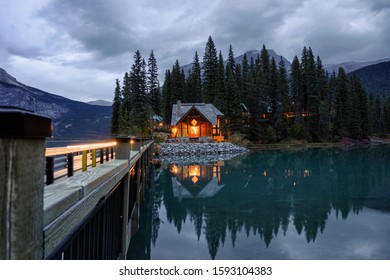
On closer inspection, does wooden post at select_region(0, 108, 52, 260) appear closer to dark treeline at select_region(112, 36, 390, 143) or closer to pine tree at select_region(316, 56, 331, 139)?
dark treeline at select_region(112, 36, 390, 143)

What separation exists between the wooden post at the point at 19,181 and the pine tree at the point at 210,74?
68682mm

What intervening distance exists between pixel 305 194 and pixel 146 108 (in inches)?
1698

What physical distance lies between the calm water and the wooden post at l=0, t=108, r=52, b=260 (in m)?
8.08

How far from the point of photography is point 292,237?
1076 cm

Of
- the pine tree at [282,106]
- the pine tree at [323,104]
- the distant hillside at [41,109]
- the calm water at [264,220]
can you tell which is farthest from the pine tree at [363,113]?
the distant hillside at [41,109]

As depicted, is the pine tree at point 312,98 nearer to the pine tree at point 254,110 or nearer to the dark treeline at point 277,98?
the dark treeline at point 277,98

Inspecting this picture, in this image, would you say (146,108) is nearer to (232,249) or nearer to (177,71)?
(177,71)

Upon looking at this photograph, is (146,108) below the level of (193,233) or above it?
above

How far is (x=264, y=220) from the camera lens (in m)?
12.6

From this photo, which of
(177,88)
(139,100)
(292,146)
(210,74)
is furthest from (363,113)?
(139,100)

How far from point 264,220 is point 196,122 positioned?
46833 mm

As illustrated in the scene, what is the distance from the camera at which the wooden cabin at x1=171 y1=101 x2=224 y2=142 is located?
57.8 metres

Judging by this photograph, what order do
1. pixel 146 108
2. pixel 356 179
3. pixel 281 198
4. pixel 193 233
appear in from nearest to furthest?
pixel 193 233
pixel 281 198
pixel 356 179
pixel 146 108

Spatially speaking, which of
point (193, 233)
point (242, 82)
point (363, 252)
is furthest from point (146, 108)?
point (363, 252)
